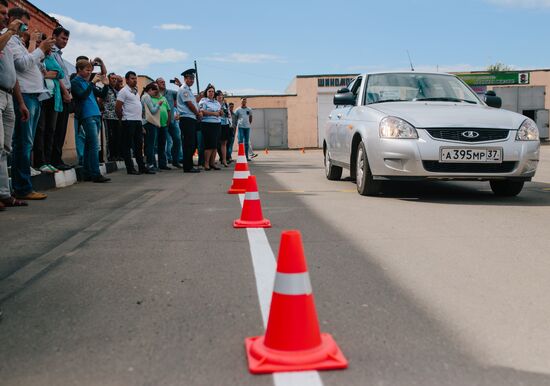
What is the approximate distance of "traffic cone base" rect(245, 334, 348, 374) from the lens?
7.43 feet

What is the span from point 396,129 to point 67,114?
5.18 meters

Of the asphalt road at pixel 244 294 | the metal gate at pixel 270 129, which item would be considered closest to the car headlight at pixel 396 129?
the asphalt road at pixel 244 294

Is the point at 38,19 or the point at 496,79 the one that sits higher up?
the point at 38,19

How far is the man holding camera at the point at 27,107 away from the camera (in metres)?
7.15

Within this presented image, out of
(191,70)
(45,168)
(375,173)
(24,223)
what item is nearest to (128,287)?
(24,223)

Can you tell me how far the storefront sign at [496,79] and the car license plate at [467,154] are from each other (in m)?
39.9

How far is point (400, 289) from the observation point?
338 cm

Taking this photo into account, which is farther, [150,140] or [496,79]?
[496,79]

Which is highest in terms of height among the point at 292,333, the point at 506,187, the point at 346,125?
the point at 346,125

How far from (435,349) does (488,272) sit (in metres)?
1.45

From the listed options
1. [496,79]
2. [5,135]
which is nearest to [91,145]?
[5,135]

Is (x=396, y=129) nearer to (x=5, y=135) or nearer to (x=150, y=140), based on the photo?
(x=5, y=135)

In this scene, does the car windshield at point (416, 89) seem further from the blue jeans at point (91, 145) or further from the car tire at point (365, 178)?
the blue jeans at point (91, 145)

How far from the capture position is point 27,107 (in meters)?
7.40
